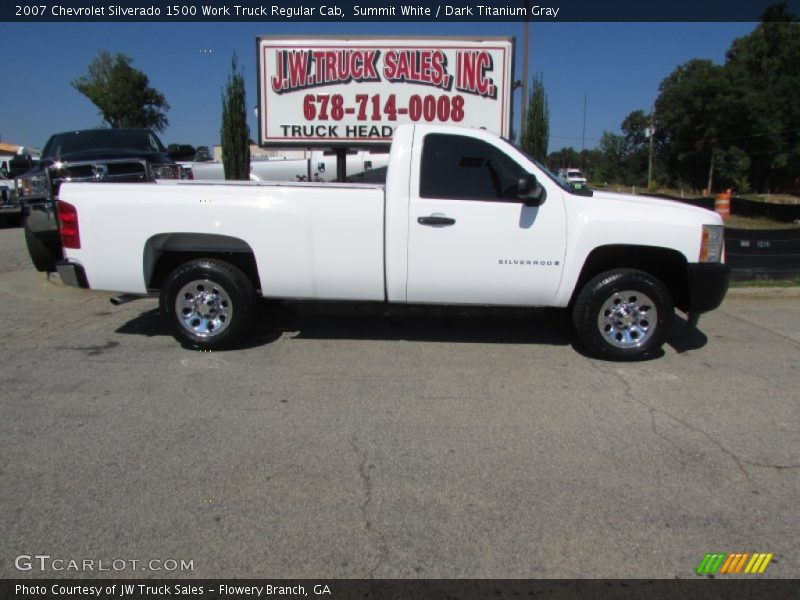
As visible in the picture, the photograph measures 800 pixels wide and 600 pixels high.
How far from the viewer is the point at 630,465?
12.1 feet

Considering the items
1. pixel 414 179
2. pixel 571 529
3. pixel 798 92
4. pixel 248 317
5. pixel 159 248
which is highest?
pixel 798 92

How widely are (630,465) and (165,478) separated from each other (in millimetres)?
2646

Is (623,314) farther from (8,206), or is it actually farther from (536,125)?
(8,206)

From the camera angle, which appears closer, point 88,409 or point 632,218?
point 88,409

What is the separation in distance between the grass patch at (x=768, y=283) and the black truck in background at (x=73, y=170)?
7742 millimetres

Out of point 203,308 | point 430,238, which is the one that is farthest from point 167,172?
point 430,238

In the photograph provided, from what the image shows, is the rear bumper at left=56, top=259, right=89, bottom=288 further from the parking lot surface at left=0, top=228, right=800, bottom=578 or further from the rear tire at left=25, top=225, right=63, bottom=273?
the rear tire at left=25, top=225, right=63, bottom=273

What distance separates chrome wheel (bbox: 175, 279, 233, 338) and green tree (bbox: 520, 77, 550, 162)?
30.0 feet

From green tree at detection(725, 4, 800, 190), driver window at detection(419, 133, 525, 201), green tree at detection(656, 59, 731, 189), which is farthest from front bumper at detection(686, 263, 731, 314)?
green tree at detection(656, 59, 731, 189)

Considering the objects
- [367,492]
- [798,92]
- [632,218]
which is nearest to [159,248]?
[367,492]

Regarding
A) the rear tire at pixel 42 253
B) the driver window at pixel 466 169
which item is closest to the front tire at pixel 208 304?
the driver window at pixel 466 169

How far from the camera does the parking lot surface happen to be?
9.52 feet

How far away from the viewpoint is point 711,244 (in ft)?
18.0
